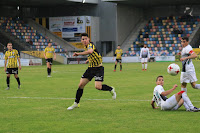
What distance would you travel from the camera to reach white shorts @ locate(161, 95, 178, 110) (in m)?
10.5

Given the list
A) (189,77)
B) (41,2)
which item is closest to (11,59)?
(189,77)

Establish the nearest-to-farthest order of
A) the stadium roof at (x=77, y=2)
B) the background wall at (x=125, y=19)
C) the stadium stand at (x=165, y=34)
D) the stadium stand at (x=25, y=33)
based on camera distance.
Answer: the stadium stand at (x=25, y=33)
the stadium roof at (x=77, y=2)
the stadium stand at (x=165, y=34)
the background wall at (x=125, y=19)

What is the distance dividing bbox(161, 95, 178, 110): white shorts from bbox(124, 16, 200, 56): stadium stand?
45.9 meters

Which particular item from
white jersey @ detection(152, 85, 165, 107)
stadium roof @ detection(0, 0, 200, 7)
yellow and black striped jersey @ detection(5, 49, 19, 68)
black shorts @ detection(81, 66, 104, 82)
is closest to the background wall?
stadium roof @ detection(0, 0, 200, 7)

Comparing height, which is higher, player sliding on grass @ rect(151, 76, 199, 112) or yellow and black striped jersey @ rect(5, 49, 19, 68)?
yellow and black striped jersey @ rect(5, 49, 19, 68)

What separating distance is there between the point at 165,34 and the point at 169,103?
1987 inches

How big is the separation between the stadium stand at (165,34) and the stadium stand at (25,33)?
11395 mm

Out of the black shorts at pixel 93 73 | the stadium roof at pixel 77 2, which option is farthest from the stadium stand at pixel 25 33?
the black shorts at pixel 93 73

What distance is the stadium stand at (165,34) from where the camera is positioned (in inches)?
2276

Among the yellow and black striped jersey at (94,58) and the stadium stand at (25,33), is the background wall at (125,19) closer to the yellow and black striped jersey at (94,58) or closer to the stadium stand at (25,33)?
the stadium stand at (25,33)

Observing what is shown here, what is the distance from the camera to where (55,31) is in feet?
197

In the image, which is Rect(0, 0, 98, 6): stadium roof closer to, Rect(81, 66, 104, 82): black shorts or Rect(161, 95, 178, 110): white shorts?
Rect(81, 66, 104, 82): black shorts

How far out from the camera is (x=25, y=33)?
56812 mm

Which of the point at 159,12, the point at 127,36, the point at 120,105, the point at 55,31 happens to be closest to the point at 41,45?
the point at 55,31
